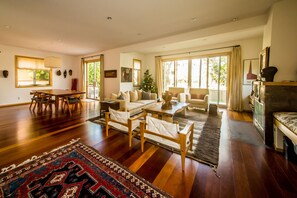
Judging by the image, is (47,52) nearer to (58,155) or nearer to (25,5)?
(25,5)

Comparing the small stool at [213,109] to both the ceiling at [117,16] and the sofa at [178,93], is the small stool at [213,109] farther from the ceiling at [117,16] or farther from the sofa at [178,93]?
the ceiling at [117,16]

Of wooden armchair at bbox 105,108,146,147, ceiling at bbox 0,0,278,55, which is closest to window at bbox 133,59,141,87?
ceiling at bbox 0,0,278,55

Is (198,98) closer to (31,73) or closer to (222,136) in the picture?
(222,136)

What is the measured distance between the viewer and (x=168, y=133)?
79.4 inches

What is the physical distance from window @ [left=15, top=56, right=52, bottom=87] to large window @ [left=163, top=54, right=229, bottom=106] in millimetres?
6788

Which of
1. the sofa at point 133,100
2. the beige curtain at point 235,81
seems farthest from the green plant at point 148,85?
the beige curtain at point 235,81

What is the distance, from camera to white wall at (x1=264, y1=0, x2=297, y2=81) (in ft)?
8.49

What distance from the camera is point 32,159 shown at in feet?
6.73

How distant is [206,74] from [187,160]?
5146mm

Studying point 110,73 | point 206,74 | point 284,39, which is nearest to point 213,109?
point 206,74

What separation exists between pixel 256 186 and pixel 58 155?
2.79 m

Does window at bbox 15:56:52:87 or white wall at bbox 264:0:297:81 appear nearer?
white wall at bbox 264:0:297:81

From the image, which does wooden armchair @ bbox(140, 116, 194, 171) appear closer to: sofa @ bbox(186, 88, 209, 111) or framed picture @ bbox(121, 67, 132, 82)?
sofa @ bbox(186, 88, 209, 111)

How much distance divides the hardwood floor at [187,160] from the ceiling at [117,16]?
274cm
